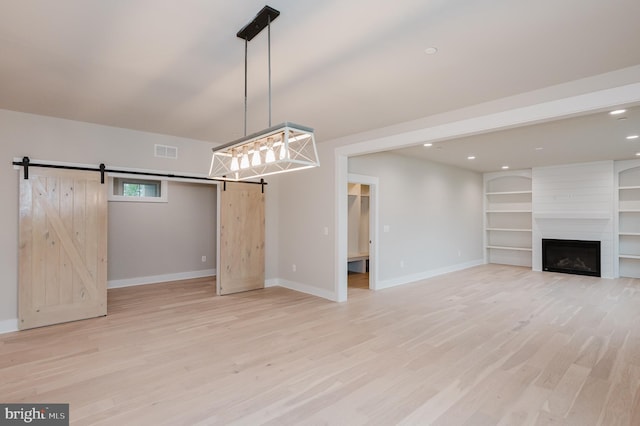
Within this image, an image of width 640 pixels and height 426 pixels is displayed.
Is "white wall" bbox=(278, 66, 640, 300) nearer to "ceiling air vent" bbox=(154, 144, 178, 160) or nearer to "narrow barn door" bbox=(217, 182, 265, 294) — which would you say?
"narrow barn door" bbox=(217, 182, 265, 294)

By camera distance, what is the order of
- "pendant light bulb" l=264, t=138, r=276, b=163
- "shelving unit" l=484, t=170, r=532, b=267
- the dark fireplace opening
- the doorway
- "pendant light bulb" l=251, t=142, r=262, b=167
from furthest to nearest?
"shelving unit" l=484, t=170, r=532, b=267, the doorway, the dark fireplace opening, "pendant light bulb" l=251, t=142, r=262, b=167, "pendant light bulb" l=264, t=138, r=276, b=163

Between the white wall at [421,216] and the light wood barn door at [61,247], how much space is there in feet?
13.5

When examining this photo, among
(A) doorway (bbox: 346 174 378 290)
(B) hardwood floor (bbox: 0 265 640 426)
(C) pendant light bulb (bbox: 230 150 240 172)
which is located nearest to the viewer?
(B) hardwood floor (bbox: 0 265 640 426)

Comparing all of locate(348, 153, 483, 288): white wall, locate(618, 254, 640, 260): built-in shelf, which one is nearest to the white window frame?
locate(348, 153, 483, 288): white wall

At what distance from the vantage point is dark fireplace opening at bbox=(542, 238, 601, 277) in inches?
302

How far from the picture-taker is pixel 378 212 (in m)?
6.34

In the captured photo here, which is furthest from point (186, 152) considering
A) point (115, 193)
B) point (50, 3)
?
point (50, 3)

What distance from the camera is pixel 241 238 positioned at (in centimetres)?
608

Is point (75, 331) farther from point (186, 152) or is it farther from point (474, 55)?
point (474, 55)

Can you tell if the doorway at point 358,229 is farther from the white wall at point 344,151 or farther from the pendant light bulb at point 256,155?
the pendant light bulb at point 256,155

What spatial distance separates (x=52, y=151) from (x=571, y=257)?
10552mm

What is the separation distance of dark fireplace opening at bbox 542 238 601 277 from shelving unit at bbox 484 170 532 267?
618 millimetres

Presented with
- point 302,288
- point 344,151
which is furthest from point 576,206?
point 302,288

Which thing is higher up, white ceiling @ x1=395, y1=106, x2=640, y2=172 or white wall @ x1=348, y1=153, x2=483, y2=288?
white ceiling @ x1=395, y1=106, x2=640, y2=172
